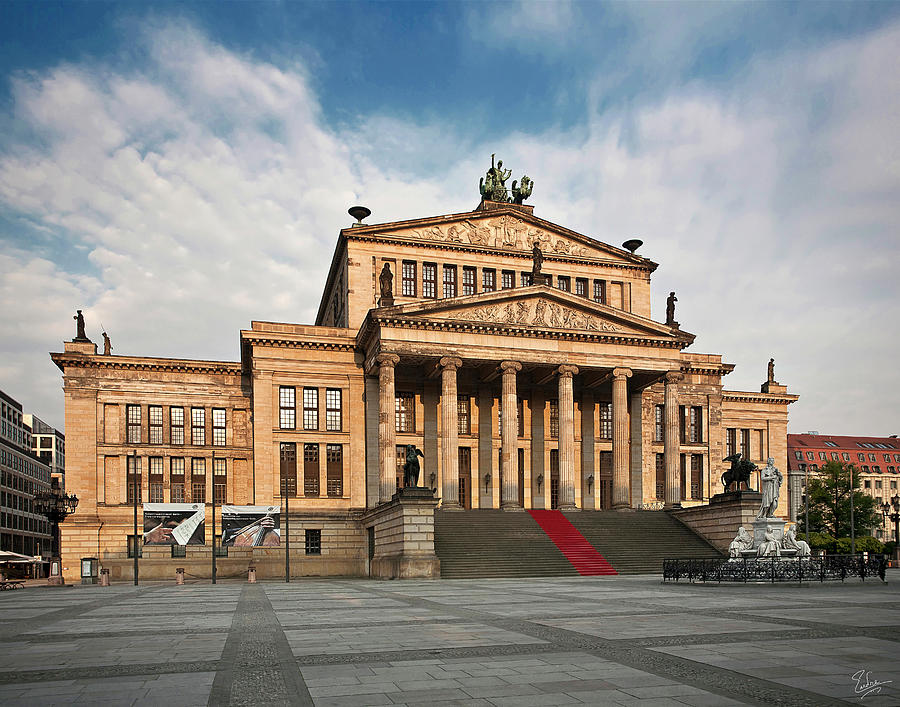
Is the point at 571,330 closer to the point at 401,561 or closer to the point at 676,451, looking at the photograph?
the point at 676,451

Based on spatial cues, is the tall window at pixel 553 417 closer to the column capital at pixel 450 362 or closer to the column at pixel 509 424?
the column at pixel 509 424

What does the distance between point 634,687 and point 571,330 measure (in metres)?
47.1

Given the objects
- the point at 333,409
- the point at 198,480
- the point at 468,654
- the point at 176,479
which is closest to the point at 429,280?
the point at 333,409

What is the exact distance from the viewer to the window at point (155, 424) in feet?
202

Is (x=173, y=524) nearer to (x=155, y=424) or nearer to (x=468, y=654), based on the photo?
(x=155, y=424)

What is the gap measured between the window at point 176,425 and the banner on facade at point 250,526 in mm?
11033

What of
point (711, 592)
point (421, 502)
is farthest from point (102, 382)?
point (711, 592)

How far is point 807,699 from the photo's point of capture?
9945mm

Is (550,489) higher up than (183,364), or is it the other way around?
(183,364)

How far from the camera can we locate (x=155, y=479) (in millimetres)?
61062

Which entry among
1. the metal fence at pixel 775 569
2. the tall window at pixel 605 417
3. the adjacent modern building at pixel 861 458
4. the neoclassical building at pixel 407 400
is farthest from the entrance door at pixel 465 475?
the adjacent modern building at pixel 861 458

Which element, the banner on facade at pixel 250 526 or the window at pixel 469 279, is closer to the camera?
the banner on facade at pixel 250 526

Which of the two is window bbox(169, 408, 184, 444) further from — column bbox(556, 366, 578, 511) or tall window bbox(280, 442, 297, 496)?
column bbox(556, 366, 578, 511)

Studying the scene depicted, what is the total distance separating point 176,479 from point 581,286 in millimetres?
36339
